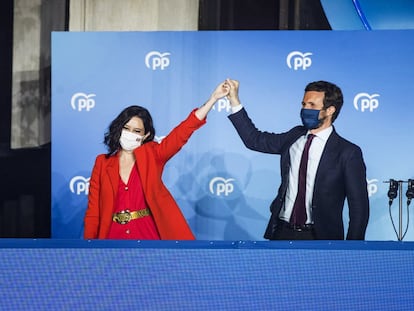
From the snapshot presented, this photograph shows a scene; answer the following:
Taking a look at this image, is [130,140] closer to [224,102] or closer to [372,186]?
[224,102]

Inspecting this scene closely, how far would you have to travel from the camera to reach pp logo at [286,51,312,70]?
5434 millimetres

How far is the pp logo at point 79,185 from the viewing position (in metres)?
5.60

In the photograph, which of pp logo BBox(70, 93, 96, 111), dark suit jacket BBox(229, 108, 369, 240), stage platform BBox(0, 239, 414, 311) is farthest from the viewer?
pp logo BBox(70, 93, 96, 111)

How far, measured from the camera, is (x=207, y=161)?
18.1 ft

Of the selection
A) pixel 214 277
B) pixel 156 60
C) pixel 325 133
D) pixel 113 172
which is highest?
pixel 156 60

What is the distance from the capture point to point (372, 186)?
5.40 metres

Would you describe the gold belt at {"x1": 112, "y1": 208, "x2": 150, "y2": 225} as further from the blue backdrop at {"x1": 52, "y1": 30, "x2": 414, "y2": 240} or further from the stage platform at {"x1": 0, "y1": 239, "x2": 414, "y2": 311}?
the stage platform at {"x1": 0, "y1": 239, "x2": 414, "y2": 311}

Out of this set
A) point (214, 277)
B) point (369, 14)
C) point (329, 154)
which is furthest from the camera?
point (369, 14)

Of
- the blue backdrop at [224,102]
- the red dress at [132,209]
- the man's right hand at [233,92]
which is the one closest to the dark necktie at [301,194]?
the blue backdrop at [224,102]

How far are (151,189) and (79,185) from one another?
1.66 ft

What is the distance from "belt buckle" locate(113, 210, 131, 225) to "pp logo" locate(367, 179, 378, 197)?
157 cm

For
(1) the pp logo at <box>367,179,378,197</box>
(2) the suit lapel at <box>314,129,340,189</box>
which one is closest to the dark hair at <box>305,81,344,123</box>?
(2) the suit lapel at <box>314,129,340,189</box>

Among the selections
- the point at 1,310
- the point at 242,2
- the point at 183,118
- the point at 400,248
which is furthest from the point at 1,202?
the point at 400,248

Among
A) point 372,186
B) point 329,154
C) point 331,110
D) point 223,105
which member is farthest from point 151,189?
point 372,186
